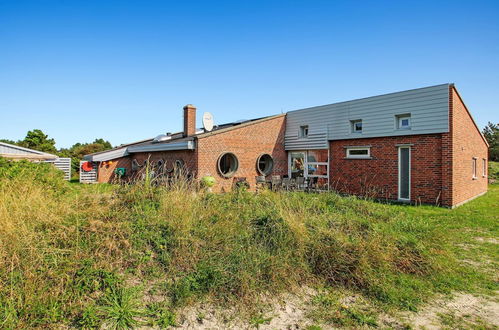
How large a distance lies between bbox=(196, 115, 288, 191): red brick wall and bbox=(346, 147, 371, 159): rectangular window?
3907 mm

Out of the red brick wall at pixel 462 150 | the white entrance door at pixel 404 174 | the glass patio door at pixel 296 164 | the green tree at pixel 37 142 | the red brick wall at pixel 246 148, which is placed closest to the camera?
the red brick wall at pixel 462 150

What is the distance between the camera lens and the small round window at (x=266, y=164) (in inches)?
593

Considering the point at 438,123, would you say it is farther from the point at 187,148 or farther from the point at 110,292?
the point at 110,292

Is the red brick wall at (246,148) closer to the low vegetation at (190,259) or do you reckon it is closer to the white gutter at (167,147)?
the white gutter at (167,147)

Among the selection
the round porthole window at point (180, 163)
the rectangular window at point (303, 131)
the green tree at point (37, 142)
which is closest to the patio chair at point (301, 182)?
the rectangular window at point (303, 131)

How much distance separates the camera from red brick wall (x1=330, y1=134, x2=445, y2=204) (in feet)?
34.0

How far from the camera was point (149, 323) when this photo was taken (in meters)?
2.85

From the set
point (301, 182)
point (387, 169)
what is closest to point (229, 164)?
point (301, 182)

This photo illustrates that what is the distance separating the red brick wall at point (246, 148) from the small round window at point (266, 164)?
0.86 feet

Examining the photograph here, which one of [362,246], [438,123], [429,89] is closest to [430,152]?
[438,123]

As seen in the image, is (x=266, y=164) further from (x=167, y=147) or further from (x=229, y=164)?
(x=167, y=147)

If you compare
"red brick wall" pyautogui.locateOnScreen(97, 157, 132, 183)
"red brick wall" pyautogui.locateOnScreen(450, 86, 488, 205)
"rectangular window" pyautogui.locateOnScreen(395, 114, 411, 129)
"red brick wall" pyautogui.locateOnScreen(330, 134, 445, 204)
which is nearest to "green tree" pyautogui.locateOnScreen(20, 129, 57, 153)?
"red brick wall" pyautogui.locateOnScreen(97, 157, 132, 183)

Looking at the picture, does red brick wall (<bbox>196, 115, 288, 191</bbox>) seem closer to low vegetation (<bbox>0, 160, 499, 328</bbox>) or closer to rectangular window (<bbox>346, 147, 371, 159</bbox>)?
rectangular window (<bbox>346, 147, 371, 159</bbox>)

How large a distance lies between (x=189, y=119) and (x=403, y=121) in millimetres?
11625
